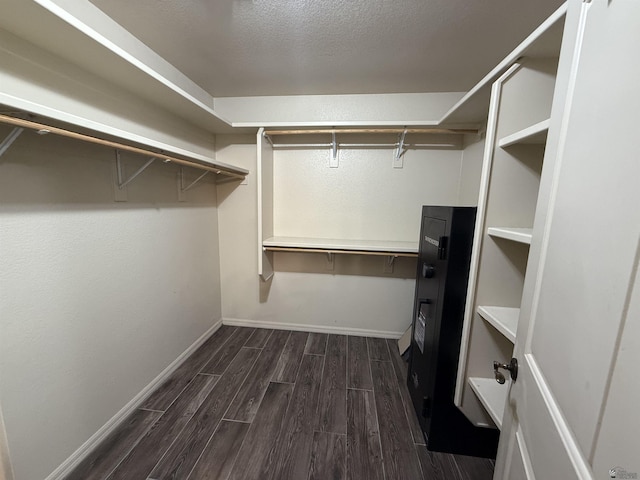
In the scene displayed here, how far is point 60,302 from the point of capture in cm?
117

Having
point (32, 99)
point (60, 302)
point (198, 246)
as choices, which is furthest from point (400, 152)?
point (60, 302)

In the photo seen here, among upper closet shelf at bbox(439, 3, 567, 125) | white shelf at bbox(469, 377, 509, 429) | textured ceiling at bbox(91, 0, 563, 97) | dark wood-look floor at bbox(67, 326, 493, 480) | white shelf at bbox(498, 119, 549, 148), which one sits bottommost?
dark wood-look floor at bbox(67, 326, 493, 480)

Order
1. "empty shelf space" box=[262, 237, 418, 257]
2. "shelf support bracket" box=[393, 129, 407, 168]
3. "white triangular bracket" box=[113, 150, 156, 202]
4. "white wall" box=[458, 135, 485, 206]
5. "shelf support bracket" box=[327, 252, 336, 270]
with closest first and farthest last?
"white triangular bracket" box=[113, 150, 156, 202], "white wall" box=[458, 135, 485, 206], "empty shelf space" box=[262, 237, 418, 257], "shelf support bracket" box=[393, 129, 407, 168], "shelf support bracket" box=[327, 252, 336, 270]

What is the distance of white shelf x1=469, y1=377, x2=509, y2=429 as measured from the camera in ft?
3.52

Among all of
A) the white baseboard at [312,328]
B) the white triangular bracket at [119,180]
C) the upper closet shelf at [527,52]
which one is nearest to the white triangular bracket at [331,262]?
the white baseboard at [312,328]

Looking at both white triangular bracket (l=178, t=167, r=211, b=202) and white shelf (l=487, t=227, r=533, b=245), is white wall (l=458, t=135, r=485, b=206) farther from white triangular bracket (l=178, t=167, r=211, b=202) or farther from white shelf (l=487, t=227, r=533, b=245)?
white triangular bracket (l=178, t=167, r=211, b=202)

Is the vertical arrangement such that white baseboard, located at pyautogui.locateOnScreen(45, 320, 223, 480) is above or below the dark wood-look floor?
above

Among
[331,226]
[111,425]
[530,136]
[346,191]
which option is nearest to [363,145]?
[346,191]

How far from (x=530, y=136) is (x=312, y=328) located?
2.36 m

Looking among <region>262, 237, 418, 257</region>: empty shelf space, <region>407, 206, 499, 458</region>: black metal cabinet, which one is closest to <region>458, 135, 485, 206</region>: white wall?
<region>262, 237, 418, 257</region>: empty shelf space

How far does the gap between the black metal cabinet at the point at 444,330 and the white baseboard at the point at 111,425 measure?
6.09 ft

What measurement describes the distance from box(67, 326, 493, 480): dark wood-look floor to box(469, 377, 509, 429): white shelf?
20.5 inches

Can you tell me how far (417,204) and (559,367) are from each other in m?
1.99

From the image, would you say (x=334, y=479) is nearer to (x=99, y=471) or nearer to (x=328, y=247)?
(x=99, y=471)
